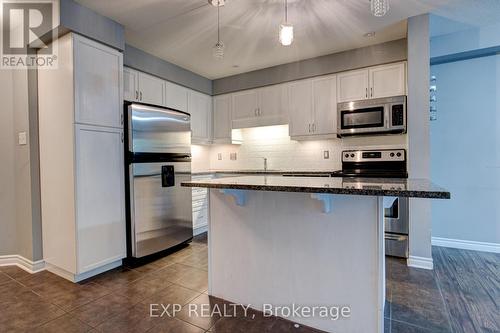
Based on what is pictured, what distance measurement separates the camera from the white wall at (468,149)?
120 inches

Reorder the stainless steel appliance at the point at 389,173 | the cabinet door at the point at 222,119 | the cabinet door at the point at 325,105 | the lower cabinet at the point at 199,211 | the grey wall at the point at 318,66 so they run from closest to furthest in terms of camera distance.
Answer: the stainless steel appliance at the point at 389,173
the grey wall at the point at 318,66
the cabinet door at the point at 325,105
the lower cabinet at the point at 199,211
the cabinet door at the point at 222,119

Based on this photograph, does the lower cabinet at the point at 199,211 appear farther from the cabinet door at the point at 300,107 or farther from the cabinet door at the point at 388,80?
the cabinet door at the point at 388,80

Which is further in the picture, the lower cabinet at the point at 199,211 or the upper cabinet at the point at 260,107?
the upper cabinet at the point at 260,107

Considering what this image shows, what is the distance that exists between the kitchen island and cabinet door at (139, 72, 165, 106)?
204 centimetres

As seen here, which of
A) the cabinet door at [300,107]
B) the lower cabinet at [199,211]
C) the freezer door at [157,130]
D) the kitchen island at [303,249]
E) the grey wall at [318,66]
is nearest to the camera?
the kitchen island at [303,249]

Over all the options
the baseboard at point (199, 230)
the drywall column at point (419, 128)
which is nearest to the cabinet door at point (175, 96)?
the baseboard at point (199, 230)

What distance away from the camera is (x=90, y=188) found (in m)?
2.43

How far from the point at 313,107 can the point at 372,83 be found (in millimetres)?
797

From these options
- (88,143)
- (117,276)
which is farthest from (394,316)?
(88,143)

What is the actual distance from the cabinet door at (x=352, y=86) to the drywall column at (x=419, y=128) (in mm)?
693

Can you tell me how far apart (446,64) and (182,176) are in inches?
143

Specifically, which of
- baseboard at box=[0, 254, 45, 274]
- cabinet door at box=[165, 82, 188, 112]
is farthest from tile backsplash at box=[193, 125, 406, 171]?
baseboard at box=[0, 254, 45, 274]

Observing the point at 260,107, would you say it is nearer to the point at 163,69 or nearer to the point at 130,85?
the point at 163,69

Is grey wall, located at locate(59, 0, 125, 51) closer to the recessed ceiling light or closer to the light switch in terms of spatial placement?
the recessed ceiling light
